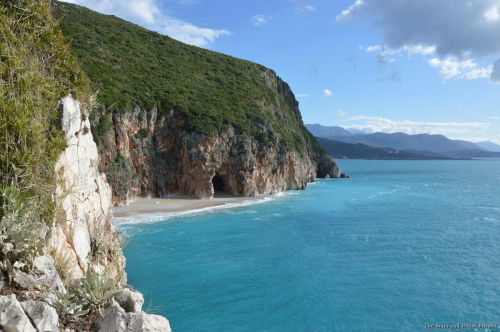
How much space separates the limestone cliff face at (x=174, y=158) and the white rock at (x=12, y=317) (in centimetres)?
4095

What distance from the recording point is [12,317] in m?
5.61

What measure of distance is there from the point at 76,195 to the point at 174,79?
55.8m

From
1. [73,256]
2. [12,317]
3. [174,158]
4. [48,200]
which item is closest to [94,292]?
[12,317]

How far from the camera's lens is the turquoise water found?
17.3 metres

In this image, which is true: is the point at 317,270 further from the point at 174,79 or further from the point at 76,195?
the point at 174,79

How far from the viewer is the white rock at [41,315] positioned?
233 inches

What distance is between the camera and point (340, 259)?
2608cm

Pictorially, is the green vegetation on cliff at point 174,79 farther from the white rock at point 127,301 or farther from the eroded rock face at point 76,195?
the white rock at point 127,301

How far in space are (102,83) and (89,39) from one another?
43.6 ft

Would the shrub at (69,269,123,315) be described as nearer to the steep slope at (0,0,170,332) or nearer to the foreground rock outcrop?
the steep slope at (0,0,170,332)

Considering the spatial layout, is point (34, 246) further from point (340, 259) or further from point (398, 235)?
point (398, 235)

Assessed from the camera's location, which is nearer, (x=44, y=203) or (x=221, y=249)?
(x=44, y=203)

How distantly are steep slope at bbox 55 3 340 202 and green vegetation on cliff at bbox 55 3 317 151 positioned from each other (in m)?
0.21

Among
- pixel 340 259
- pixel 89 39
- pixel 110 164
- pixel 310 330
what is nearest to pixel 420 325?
pixel 310 330
